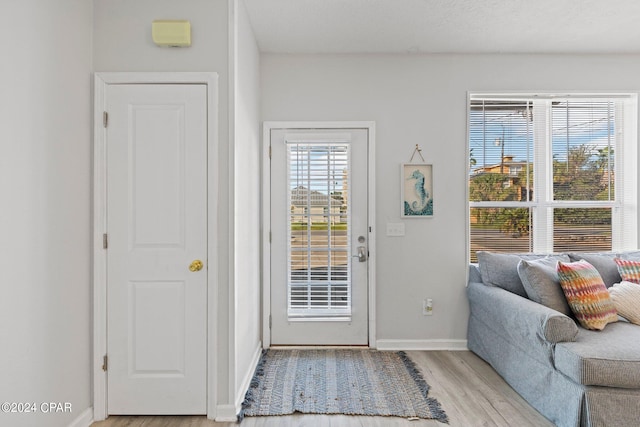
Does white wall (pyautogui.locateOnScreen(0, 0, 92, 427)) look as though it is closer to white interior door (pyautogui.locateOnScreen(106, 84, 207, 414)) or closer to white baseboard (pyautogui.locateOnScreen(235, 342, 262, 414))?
white interior door (pyautogui.locateOnScreen(106, 84, 207, 414))

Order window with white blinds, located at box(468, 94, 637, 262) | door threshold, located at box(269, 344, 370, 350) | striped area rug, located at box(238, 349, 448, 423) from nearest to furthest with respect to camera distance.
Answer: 1. striped area rug, located at box(238, 349, 448, 423)
2. door threshold, located at box(269, 344, 370, 350)
3. window with white blinds, located at box(468, 94, 637, 262)

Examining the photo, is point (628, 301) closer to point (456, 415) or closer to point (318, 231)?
point (456, 415)

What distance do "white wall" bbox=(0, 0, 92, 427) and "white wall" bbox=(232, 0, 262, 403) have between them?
85 centimetres

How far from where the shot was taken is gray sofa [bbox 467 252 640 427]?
1904 millimetres

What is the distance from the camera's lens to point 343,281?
3320 mm

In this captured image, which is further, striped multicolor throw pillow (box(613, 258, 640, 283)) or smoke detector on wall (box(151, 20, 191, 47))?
striped multicolor throw pillow (box(613, 258, 640, 283))

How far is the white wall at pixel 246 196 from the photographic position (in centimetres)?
229

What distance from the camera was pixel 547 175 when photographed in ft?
11.2

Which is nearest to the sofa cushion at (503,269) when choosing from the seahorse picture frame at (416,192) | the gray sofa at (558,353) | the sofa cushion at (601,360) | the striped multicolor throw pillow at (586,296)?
the gray sofa at (558,353)

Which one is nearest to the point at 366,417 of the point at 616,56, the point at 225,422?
the point at 225,422

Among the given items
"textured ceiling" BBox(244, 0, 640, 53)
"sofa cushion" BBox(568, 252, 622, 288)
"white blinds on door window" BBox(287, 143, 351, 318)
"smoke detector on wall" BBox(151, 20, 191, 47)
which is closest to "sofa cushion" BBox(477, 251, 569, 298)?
"sofa cushion" BBox(568, 252, 622, 288)

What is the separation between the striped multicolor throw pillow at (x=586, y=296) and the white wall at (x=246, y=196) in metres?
2.15

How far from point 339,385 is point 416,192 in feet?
5.68

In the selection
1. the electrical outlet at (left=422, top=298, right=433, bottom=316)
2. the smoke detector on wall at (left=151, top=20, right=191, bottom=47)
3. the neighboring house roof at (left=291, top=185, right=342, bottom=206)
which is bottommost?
the electrical outlet at (left=422, top=298, right=433, bottom=316)
